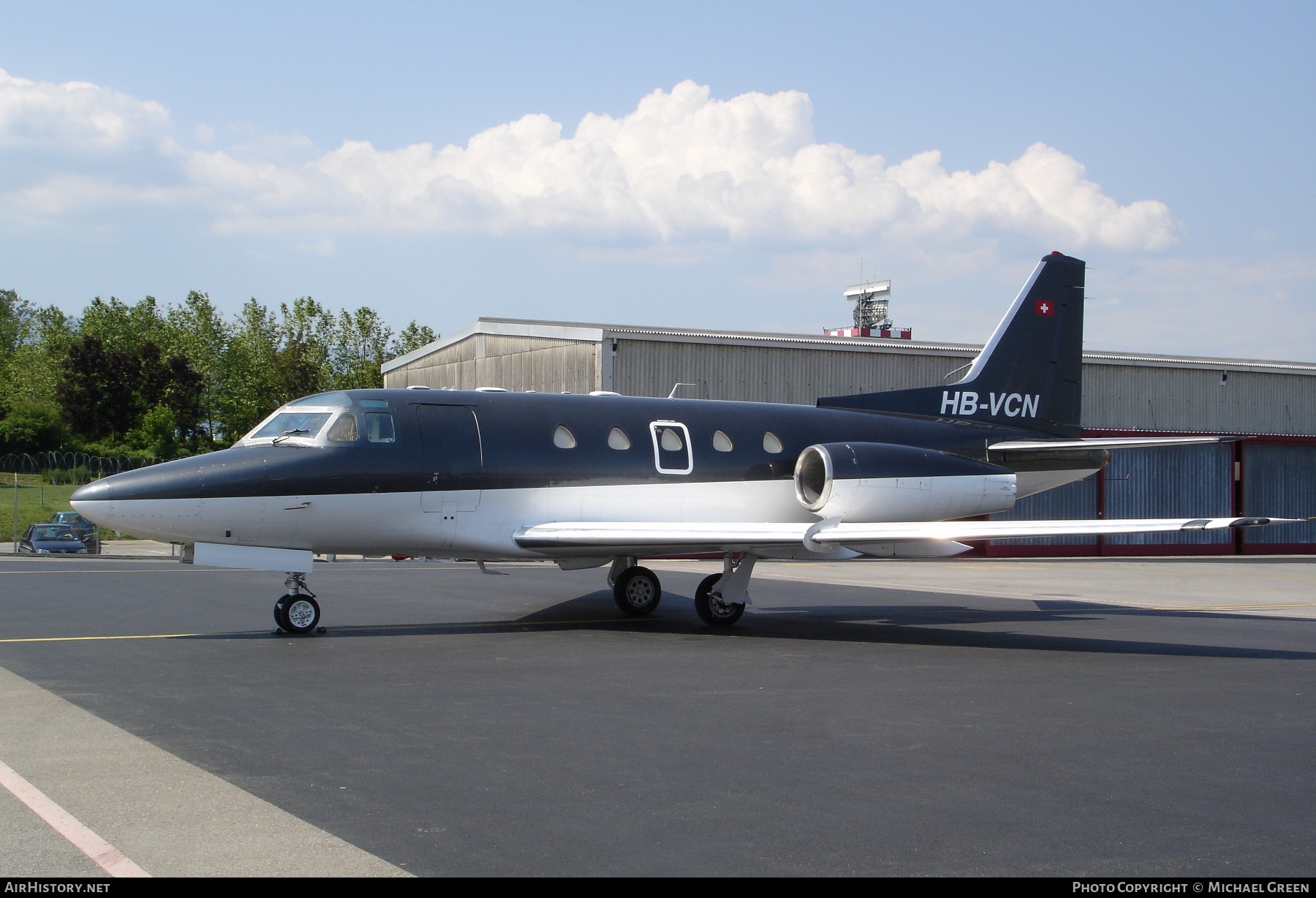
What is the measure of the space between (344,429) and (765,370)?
75.1ft

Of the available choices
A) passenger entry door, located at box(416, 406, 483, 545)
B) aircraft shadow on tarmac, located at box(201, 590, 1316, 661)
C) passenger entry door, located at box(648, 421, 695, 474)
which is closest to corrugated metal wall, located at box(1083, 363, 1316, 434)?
aircraft shadow on tarmac, located at box(201, 590, 1316, 661)

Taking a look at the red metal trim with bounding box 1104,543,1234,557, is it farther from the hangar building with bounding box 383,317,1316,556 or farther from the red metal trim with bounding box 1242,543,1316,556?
the red metal trim with bounding box 1242,543,1316,556

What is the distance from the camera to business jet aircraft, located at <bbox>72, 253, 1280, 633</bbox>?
1399cm

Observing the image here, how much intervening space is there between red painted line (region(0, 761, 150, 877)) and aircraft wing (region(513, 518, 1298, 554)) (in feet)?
27.7

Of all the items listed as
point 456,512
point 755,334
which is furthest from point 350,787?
point 755,334

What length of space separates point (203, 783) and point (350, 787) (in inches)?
33.4

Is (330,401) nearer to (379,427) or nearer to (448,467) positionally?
(379,427)

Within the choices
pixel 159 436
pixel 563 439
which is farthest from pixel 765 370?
pixel 159 436

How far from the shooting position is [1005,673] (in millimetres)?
11961

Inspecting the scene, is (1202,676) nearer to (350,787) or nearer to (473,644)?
(473,644)

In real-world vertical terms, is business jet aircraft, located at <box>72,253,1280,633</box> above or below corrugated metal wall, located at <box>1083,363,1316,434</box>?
below

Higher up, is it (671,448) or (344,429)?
(344,429)

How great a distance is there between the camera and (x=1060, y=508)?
38688mm

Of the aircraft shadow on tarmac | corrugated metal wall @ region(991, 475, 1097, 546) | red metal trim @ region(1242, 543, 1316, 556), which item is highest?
corrugated metal wall @ region(991, 475, 1097, 546)
